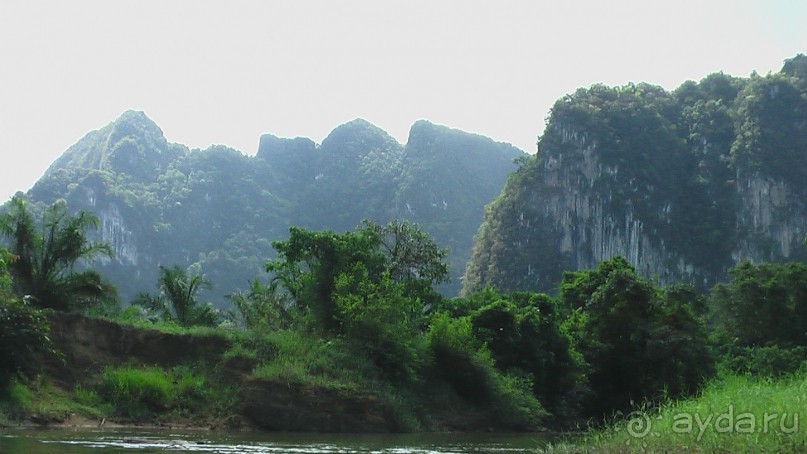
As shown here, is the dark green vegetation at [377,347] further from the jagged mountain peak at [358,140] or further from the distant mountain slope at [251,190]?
the jagged mountain peak at [358,140]

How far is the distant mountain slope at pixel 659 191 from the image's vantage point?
109 m

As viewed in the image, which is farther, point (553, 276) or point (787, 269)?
point (553, 276)

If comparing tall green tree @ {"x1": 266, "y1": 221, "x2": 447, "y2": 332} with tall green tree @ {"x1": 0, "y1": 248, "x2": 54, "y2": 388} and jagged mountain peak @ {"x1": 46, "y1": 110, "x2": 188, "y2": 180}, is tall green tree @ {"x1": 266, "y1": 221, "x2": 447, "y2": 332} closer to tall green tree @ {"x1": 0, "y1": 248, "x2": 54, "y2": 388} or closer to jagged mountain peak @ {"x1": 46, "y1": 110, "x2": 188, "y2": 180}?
tall green tree @ {"x1": 0, "y1": 248, "x2": 54, "y2": 388}

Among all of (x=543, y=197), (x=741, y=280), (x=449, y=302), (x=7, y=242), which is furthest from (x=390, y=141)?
(x=7, y=242)

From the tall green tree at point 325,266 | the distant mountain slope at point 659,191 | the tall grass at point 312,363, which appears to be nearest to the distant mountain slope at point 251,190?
the distant mountain slope at point 659,191

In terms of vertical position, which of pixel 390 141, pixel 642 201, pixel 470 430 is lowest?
pixel 470 430

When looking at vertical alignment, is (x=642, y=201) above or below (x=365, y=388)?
above

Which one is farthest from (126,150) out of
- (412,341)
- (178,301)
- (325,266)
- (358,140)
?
(412,341)

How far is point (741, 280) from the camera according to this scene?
56.3 metres

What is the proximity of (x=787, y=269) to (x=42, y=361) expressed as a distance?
46.6m

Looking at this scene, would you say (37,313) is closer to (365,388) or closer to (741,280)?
(365,388)

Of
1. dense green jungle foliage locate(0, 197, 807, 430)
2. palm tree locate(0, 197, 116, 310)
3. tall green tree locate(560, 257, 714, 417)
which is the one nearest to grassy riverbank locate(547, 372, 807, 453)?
dense green jungle foliage locate(0, 197, 807, 430)

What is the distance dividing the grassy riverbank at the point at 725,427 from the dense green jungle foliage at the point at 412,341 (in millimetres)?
12879
